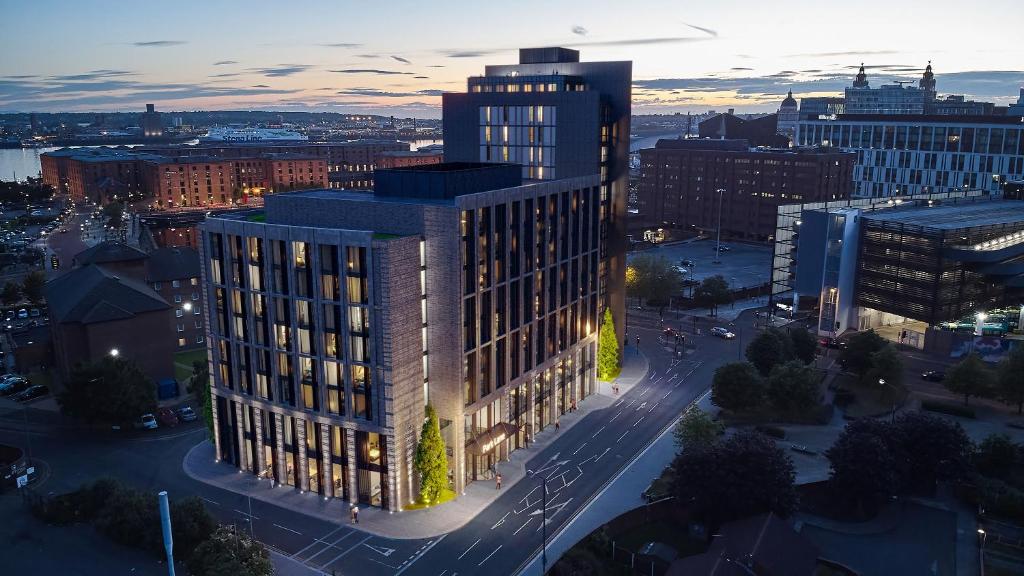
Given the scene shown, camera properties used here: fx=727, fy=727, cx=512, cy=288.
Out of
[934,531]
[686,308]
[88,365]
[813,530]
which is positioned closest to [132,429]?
[88,365]

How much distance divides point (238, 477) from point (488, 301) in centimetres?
2900

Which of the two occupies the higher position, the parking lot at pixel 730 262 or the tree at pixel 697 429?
the tree at pixel 697 429

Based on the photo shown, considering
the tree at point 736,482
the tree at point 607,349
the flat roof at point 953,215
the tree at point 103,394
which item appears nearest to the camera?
the tree at point 736,482

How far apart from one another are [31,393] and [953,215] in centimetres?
13325

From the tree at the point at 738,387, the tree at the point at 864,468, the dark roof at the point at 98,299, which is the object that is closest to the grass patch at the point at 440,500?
the tree at the point at 864,468

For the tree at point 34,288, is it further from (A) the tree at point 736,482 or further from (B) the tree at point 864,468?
(B) the tree at point 864,468

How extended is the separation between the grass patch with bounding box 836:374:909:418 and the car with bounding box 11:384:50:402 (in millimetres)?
95887

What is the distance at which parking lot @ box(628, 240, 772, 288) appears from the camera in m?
159

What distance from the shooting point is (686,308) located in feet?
438

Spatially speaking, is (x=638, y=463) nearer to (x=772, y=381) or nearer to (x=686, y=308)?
(x=772, y=381)

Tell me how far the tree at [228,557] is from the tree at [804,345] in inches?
2776

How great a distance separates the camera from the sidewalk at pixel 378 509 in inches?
2371

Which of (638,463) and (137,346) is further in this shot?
(137,346)

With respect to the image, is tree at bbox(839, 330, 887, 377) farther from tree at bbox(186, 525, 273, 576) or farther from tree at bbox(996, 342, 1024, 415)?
tree at bbox(186, 525, 273, 576)
